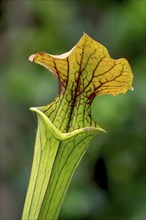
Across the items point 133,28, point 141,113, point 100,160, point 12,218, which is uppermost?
point 133,28

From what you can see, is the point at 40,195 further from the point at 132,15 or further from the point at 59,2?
the point at 59,2

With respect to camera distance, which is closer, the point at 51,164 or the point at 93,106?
the point at 51,164

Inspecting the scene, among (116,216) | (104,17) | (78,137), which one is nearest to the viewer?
(78,137)

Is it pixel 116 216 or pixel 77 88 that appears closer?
pixel 77 88

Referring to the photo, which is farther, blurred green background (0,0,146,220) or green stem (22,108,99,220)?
blurred green background (0,0,146,220)

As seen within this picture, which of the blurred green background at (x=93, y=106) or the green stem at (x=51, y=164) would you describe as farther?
the blurred green background at (x=93, y=106)

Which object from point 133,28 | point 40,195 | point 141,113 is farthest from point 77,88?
point 133,28

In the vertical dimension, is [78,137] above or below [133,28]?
below

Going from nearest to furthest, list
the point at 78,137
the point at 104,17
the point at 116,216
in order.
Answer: the point at 78,137 → the point at 116,216 → the point at 104,17
